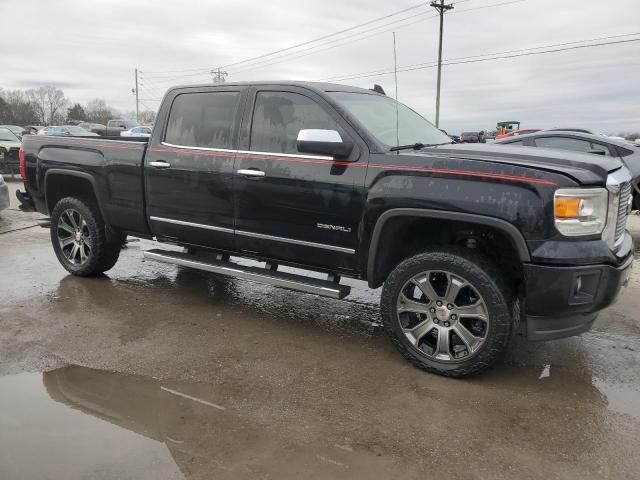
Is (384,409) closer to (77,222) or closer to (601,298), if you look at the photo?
(601,298)

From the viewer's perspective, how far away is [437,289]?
3.75 meters

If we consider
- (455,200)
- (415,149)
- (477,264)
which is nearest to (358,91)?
Answer: (415,149)

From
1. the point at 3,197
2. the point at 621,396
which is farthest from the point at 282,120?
the point at 3,197

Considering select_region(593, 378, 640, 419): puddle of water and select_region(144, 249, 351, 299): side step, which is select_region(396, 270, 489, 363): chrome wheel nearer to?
select_region(144, 249, 351, 299): side step

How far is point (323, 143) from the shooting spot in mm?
3855

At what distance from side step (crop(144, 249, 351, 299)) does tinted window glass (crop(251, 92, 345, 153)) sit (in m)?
1.03

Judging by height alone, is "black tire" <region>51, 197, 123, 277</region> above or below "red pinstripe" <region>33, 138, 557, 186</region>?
below

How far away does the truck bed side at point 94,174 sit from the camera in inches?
207

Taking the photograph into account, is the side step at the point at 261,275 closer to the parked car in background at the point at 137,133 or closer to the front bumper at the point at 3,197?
the parked car in background at the point at 137,133

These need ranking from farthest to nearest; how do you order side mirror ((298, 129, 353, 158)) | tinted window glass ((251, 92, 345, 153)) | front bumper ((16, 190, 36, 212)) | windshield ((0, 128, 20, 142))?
windshield ((0, 128, 20, 142))
front bumper ((16, 190, 36, 212))
tinted window glass ((251, 92, 345, 153))
side mirror ((298, 129, 353, 158))

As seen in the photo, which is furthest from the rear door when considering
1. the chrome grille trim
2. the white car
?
the chrome grille trim

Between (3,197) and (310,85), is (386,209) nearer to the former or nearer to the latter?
(310,85)

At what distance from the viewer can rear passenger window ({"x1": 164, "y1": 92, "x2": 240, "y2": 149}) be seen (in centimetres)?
472

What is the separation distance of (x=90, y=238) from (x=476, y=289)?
164 inches
